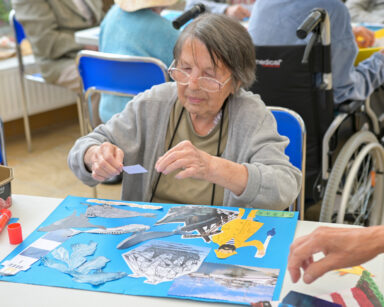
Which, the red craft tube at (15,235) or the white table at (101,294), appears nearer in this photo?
the white table at (101,294)

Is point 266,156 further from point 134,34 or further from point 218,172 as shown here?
point 134,34

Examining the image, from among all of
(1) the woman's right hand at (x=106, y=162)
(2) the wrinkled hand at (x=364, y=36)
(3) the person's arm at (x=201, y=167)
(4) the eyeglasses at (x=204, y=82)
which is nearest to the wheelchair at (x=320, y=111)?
(2) the wrinkled hand at (x=364, y=36)

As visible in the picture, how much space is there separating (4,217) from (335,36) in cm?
147

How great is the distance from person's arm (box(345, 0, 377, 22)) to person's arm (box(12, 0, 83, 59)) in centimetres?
191

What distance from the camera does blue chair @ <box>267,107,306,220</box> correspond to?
1.72 m

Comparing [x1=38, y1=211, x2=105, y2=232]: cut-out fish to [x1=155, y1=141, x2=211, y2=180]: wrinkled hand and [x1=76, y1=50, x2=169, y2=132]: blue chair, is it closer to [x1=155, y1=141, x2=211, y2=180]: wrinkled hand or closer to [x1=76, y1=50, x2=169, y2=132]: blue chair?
[x1=155, y1=141, x2=211, y2=180]: wrinkled hand

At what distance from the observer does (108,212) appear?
144 cm

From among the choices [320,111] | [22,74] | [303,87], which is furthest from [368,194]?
[22,74]

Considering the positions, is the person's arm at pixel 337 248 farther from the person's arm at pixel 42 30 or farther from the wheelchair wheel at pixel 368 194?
the person's arm at pixel 42 30

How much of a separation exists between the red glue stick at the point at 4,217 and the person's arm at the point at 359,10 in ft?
9.84

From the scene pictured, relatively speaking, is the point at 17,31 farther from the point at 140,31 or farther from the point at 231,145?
the point at 231,145

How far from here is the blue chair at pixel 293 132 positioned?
1.72 metres

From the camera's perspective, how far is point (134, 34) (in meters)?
2.61

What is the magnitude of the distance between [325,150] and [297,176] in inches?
29.9
